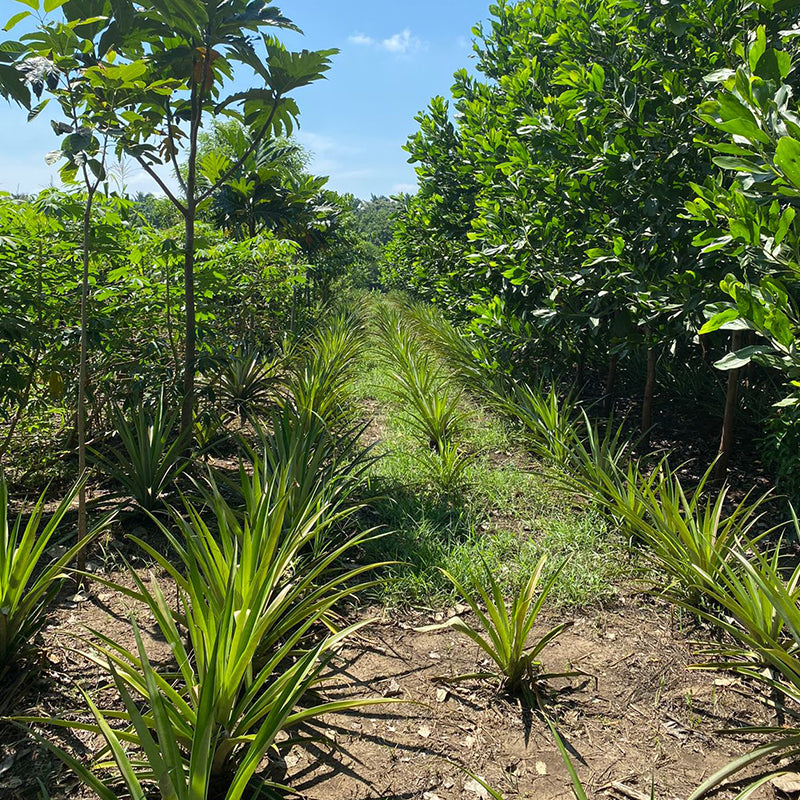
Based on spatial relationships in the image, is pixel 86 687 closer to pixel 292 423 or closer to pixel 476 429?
pixel 292 423

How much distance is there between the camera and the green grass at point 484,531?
2.87m

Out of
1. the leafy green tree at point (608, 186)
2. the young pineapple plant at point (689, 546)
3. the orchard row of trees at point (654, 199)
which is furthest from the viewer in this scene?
the leafy green tree at point (608, 186)

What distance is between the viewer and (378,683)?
2.24 m

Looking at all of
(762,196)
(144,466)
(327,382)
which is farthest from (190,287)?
(762,196)

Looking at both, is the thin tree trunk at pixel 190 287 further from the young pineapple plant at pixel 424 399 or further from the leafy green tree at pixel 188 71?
the young pineapple plant at pixel 424 399

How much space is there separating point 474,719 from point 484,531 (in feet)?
4.94

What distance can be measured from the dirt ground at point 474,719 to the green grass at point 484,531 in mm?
262

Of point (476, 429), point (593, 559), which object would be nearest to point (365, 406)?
point (476, 429)

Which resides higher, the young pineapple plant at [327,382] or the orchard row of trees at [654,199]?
the orchard row of trees at [654,199]

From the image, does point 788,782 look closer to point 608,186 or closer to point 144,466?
point 144,466

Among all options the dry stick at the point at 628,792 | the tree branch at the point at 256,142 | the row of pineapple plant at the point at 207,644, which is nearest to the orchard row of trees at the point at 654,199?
the dry stick at the point at 628,792

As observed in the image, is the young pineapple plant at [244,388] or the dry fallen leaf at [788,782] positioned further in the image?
the young pineapple plant at [244,388]

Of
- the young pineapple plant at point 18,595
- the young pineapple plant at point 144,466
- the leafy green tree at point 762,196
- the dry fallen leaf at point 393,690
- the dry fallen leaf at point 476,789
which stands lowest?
the dry fallen leaf at point 476,789

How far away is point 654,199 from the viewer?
3.85 m
